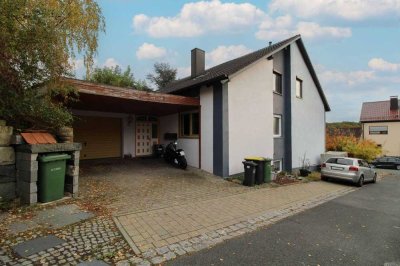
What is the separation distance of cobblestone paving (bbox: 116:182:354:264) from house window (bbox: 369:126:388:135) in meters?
34.1

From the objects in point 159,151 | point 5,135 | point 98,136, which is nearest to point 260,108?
point 159,151

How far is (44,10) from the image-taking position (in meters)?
6.18

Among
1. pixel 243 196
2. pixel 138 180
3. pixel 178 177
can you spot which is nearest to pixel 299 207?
pixel 243 196

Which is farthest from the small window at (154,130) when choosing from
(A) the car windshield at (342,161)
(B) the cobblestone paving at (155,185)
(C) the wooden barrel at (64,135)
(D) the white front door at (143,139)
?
(A) the car windshield at (342,161)

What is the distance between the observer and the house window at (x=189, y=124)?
1317cm

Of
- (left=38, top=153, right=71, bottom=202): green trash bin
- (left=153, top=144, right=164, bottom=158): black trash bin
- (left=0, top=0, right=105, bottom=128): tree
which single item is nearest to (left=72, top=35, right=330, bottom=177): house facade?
(left=153, top=144, right=164, bottom=158): black trash bin

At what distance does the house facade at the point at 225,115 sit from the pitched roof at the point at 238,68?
2.5 inches

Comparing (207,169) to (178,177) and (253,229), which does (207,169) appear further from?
(253,229)

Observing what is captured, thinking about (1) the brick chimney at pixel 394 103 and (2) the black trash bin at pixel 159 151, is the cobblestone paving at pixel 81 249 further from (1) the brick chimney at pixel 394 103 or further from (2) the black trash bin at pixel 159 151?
(1) the brick chimney at pixel 394 103

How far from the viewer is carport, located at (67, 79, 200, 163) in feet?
42.3

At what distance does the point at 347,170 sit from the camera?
44.5ft

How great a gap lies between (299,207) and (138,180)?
5.61 meters

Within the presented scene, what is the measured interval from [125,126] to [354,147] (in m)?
19.1

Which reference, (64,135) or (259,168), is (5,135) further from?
(259,168)
